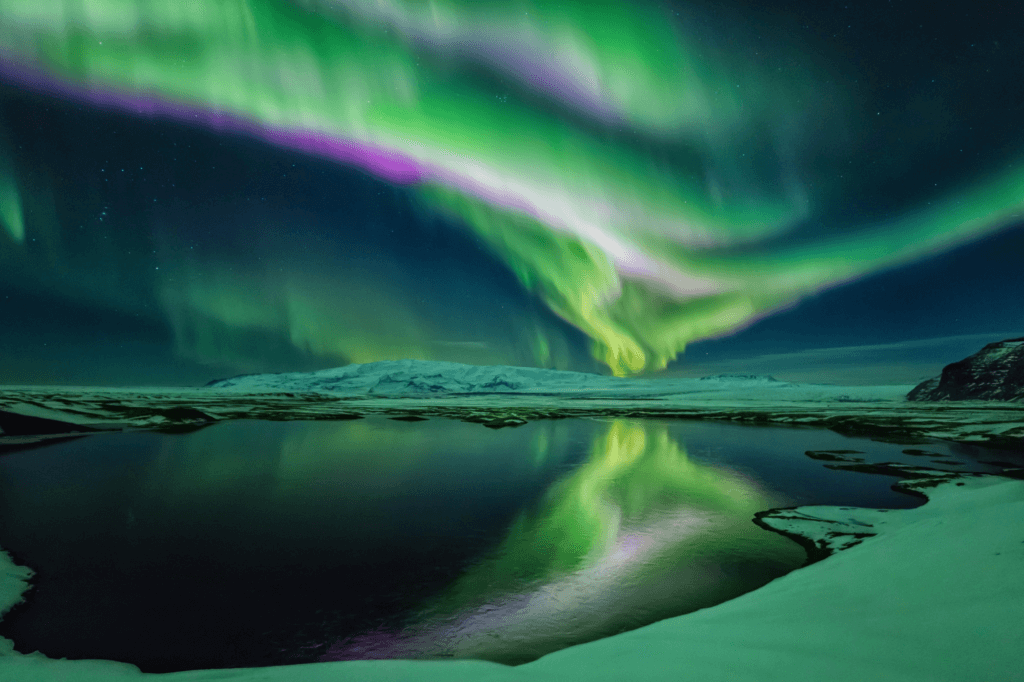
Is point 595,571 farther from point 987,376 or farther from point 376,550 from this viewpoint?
point 987,376

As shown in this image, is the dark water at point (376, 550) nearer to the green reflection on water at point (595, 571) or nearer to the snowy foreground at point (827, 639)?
the green reflection on water at point (595, 571)

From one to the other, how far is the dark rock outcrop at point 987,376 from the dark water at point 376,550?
10052cm

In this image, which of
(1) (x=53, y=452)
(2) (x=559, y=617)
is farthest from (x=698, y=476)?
(1) (x=53, y=452)

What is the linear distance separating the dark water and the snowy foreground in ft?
1.90

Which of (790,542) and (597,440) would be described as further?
(597,440)

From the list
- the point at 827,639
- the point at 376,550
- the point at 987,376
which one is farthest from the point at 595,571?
the point at 987,376

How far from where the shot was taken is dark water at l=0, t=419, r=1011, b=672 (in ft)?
19.2

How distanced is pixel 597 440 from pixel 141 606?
2721 centimetres

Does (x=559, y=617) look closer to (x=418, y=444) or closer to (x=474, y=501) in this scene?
(x=474, y=501)

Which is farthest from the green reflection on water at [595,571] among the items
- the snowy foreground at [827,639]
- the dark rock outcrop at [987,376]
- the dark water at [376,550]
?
Result: the dark rock outcrop at [987,376]

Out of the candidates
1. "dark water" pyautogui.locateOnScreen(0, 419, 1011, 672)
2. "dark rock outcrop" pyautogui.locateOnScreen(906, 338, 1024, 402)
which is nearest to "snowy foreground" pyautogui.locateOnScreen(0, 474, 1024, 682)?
"dark water" pyautogui.locateOnScreen(0, 419, 1011, 672)

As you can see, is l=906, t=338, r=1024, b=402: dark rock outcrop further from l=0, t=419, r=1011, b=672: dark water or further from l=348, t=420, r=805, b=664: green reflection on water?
l=348, t=420, r=805, b=664: green reflection on water

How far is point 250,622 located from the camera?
6.20 metres

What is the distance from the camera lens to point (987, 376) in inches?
3659
